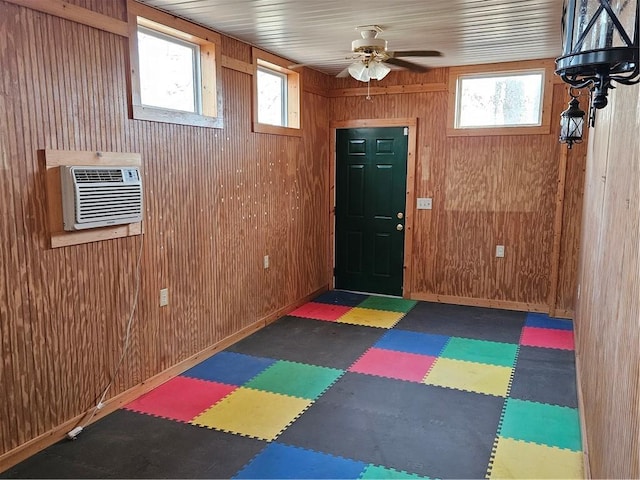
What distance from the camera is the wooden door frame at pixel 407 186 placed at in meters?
5.82

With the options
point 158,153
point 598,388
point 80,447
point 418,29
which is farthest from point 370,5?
point 80,447

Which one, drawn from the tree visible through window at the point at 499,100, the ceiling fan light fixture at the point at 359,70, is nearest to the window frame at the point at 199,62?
the ceiling fan light fixture at the point at 359,70

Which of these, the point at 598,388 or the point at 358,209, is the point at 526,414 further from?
the point at 358,209

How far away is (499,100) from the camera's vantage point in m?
5.44

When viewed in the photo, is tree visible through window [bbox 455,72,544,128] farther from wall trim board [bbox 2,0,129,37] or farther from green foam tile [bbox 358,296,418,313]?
wall trim board [bbox 2,0,129,37]

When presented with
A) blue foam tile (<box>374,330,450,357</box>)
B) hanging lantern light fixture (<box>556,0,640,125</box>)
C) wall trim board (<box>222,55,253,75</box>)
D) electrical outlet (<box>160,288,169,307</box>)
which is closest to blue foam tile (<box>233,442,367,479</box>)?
electrical outlet (<box>160,288,169,307</box>)

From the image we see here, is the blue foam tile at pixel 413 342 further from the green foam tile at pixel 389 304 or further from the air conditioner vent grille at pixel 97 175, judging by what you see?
the air conditioner vent grille at pixel 97 175

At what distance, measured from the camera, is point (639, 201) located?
1539mm

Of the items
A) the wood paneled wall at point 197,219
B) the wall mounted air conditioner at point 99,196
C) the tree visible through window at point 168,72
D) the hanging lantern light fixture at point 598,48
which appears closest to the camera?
the hanging lantern light fixture at point 598,48

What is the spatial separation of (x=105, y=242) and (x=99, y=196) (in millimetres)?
349

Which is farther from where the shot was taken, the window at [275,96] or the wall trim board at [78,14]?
the window at [275,96]

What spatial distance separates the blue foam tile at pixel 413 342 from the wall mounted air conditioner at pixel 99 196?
8.12ft

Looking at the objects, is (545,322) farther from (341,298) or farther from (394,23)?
(394,23)

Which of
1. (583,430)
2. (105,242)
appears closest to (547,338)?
(583,430)
